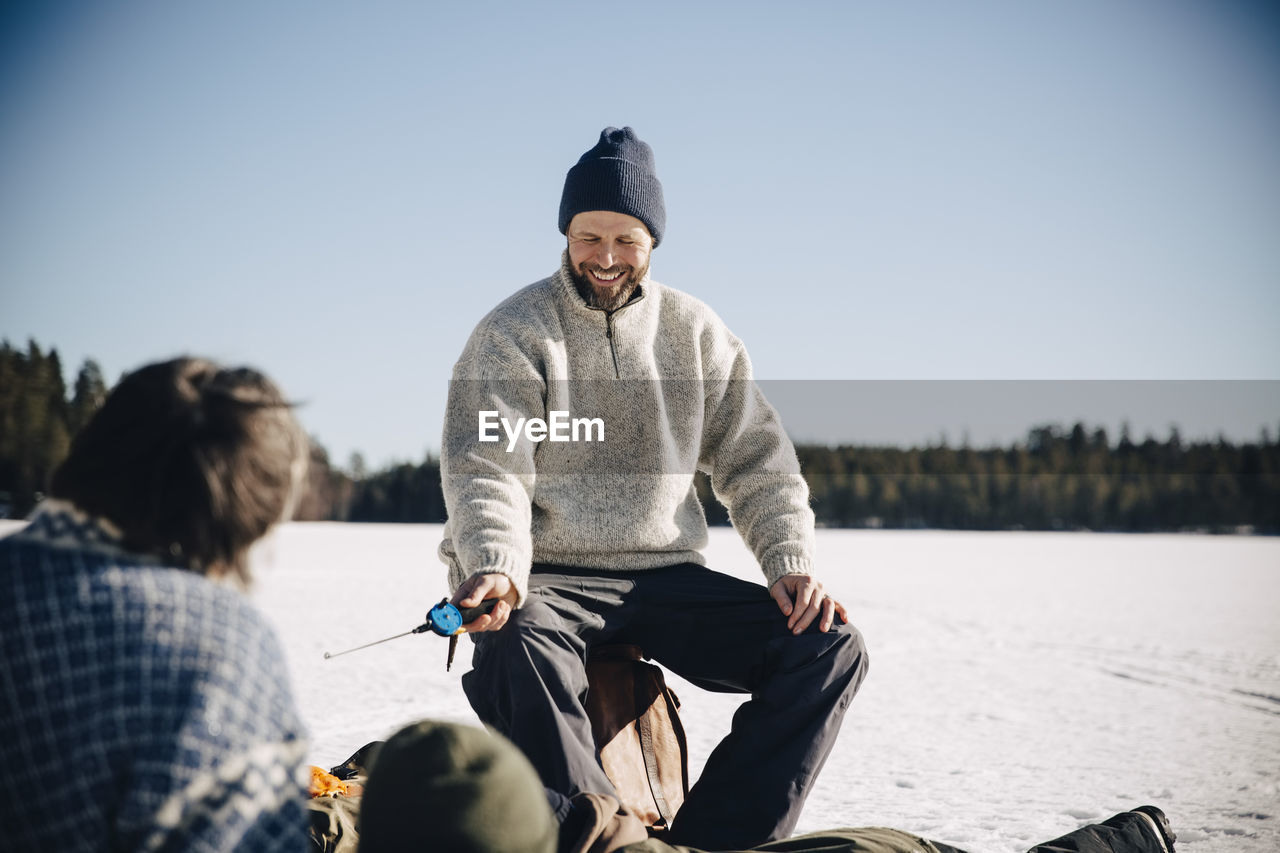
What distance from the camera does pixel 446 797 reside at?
1382mm

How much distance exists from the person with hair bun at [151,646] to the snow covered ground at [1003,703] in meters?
0.17

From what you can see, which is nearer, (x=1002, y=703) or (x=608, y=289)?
(x=608, y=289)

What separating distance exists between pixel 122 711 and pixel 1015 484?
69278 millimetres

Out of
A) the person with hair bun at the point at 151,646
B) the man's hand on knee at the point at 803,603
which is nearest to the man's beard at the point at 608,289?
the man's hand on knee at the point at 803,603

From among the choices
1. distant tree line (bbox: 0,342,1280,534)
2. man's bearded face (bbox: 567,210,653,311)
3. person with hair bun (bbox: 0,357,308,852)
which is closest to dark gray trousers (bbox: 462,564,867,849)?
man's bearded face (bbox: 567,210,653,311)

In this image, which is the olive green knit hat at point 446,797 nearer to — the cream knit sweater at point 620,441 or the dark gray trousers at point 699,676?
the dark gray trousers at point 699,676

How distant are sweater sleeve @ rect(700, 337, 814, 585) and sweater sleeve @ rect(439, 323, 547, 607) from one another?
1.91 ft

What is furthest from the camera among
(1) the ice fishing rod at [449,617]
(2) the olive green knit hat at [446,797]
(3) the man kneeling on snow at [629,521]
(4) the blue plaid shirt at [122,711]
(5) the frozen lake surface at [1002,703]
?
(5) the frozen lake surface at [1002,703]

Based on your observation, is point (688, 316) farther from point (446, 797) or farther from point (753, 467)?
point (446, 797)

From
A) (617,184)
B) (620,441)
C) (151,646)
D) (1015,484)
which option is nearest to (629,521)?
(620,441)

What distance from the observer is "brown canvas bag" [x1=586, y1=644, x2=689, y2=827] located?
258cm

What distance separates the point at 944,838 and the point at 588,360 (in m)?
1.69

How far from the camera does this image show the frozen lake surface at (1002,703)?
3350mm

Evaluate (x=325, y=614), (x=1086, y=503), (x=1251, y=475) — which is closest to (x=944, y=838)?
(x=325, y=614)
